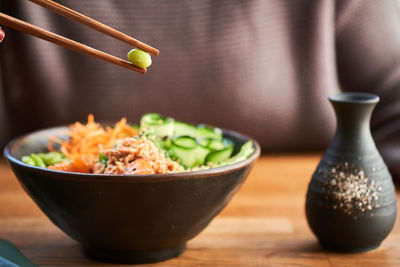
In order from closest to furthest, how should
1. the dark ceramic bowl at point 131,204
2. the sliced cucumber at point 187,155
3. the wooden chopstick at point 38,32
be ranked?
the wooden chopstick at point 38,32 → the dark ceramic bowl at point 131,204 → the sliced cucumber at point 187,155

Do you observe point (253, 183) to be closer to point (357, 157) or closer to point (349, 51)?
point (357, 157)

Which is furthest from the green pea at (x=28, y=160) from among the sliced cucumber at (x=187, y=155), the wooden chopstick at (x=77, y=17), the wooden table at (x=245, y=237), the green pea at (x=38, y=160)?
the wooden chopstick at (x=77, y=17)

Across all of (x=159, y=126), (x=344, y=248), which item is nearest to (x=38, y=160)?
(x=159, y=126)

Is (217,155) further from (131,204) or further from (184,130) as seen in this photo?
(131,204)

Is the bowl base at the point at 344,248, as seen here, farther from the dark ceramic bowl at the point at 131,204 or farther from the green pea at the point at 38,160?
the green pea at the point at 38,160

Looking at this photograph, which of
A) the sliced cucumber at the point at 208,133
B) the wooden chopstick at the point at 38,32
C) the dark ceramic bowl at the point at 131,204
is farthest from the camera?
the sliced cucumber at the point at 208,133
